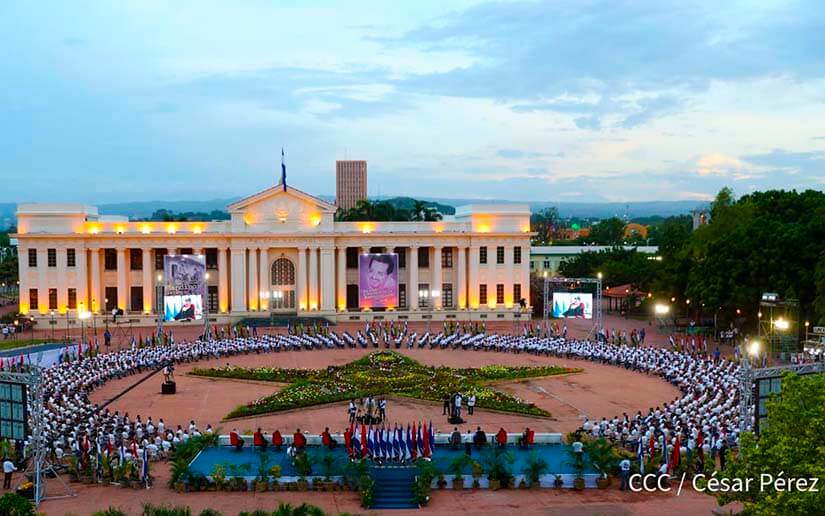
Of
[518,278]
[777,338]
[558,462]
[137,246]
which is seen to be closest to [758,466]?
[558,462]

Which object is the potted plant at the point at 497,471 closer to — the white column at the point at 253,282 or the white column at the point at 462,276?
the white column at the point at 462,276

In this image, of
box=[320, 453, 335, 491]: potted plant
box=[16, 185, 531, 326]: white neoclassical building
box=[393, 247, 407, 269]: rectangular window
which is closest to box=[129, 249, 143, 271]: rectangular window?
box=[16, 185, 531, 326]: white neoclassical building

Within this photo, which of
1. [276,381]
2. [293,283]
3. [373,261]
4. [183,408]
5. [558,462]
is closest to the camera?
[558,462]

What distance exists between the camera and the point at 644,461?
24156 mm

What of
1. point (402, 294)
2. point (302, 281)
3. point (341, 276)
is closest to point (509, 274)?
point (402, 294)

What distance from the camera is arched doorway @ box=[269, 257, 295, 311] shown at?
66.8 meters

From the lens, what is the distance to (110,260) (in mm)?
Answer: 66500

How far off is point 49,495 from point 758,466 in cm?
1855

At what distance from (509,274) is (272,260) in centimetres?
1957

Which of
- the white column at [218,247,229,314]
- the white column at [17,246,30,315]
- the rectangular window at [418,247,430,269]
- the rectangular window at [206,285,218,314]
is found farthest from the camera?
the rectangular window at [418,247,430,269]

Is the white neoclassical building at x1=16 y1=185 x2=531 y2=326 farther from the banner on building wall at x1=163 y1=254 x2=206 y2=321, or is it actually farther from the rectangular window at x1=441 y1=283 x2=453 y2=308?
the banner on building wall at x1=163 y1=254 x2=206 y2=321

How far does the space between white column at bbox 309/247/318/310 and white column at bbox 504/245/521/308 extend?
15618mm

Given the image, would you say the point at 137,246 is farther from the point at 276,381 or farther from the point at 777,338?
the point at 777,338

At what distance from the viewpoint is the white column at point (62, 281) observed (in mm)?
63938
